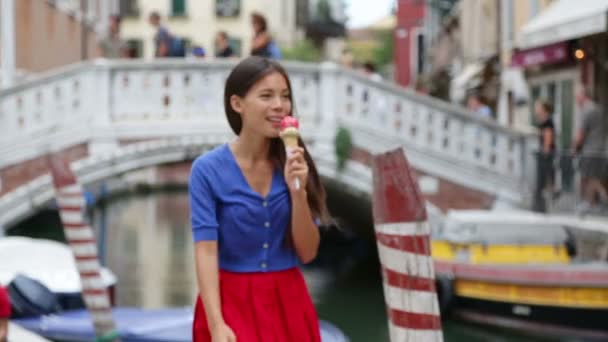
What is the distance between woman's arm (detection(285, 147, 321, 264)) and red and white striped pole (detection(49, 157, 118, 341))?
4436 mm

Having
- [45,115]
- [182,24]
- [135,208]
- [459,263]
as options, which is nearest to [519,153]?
[459,263]

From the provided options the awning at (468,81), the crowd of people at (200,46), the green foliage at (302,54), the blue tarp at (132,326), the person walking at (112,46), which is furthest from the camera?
the green foliage at (302,54)

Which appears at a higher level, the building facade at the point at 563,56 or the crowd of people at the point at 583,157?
the building facade at the point at 563,56

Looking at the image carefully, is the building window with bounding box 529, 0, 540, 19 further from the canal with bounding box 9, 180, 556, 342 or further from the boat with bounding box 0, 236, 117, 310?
the boat with bounding box 0, 236, 117, 310

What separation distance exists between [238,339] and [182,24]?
37.7 metres

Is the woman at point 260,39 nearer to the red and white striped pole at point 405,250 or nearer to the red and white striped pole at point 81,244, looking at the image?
the red and white striped pole at point 81,244

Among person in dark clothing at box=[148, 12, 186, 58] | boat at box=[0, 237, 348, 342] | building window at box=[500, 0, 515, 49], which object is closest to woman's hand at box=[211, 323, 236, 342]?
boat at box=[0, 237, 348, 342]

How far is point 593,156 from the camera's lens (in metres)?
11.7

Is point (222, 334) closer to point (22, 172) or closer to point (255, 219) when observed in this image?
point (255, 219)

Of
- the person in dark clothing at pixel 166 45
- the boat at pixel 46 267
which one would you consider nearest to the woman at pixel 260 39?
the boat at pixel 46 267

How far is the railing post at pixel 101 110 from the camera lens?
1221cm

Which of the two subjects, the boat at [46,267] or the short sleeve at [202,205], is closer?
the short sleeve at [202,205]

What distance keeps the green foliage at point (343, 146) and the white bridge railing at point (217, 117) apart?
0.08m

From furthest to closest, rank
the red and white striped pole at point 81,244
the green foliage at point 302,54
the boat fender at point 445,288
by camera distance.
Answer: the green foliage at point 302,54 → the boat fender at point 445,288 → the red and white striped pole at point 81,244
